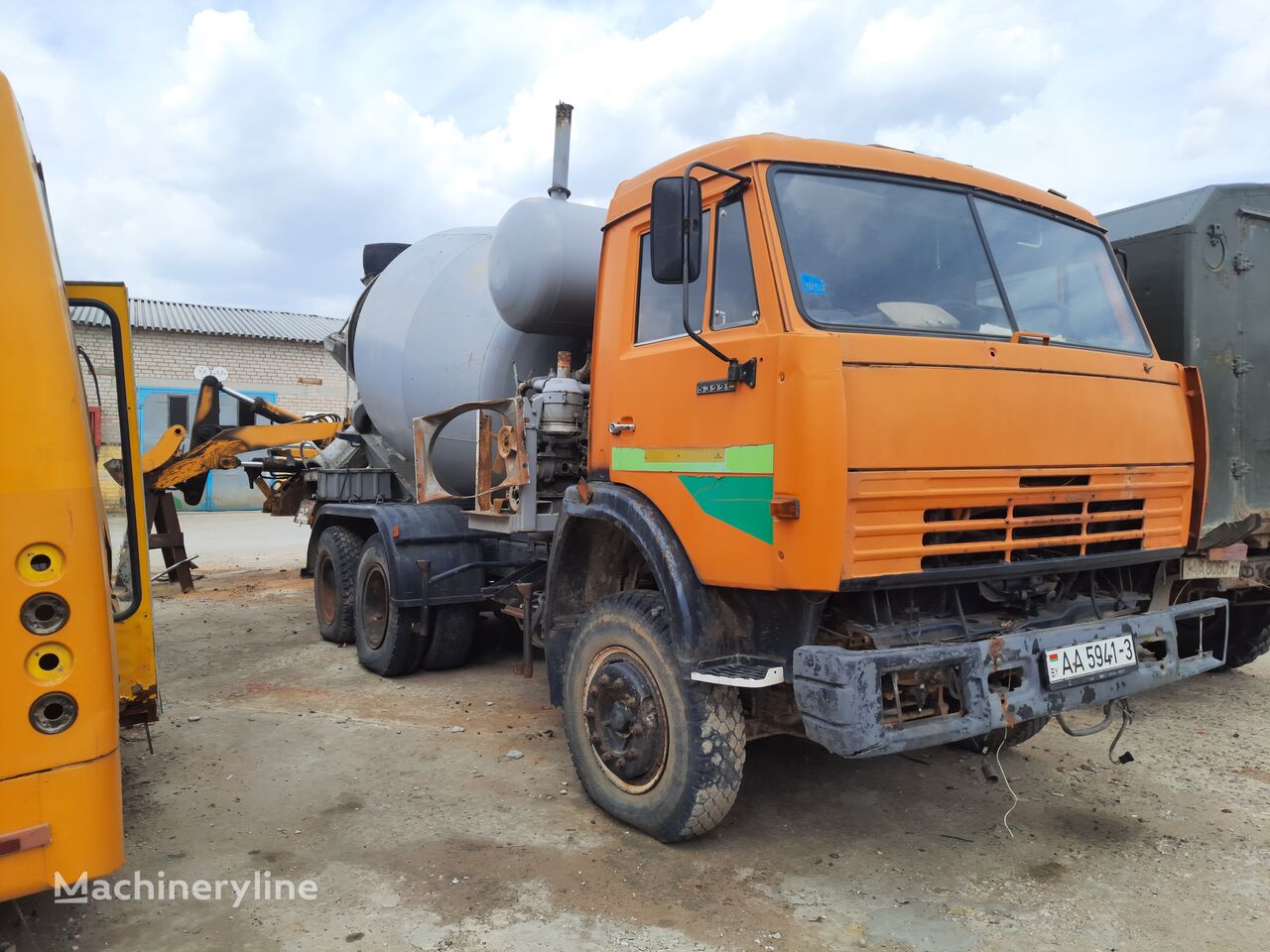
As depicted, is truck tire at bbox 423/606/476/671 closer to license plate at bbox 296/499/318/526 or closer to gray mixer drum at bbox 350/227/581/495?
gray mixer drum at bbox 350/227/581/495

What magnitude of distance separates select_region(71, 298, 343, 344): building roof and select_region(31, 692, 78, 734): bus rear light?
19.5 meters

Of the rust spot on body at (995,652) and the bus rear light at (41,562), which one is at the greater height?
the bus rear light at (41,562)

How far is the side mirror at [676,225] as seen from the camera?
3.27 metres

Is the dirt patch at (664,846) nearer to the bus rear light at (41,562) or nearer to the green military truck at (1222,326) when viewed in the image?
the green military truck at (1222,326)

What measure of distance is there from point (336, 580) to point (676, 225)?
4.83m

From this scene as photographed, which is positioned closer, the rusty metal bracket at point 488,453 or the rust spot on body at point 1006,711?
the rust spot on body at point 1006,711

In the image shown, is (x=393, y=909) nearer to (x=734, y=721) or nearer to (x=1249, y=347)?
(x=734, y=721)

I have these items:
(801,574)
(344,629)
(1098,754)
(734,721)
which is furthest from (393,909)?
(344,629)

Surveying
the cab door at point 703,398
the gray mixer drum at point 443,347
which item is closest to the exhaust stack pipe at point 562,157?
the gray mixer drum at point 443,347

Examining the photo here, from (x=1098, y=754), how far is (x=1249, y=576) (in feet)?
5.05

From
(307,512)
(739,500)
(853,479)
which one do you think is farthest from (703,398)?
(307,512)

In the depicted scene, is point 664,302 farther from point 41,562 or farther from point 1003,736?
point 1003,736

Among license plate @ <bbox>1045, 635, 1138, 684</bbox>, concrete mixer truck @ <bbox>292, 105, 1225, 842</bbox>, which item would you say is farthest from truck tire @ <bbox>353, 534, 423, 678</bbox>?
license plate @ <bbox>1045, 635, 1138, 684</bbox>

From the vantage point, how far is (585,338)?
17.5 feet
